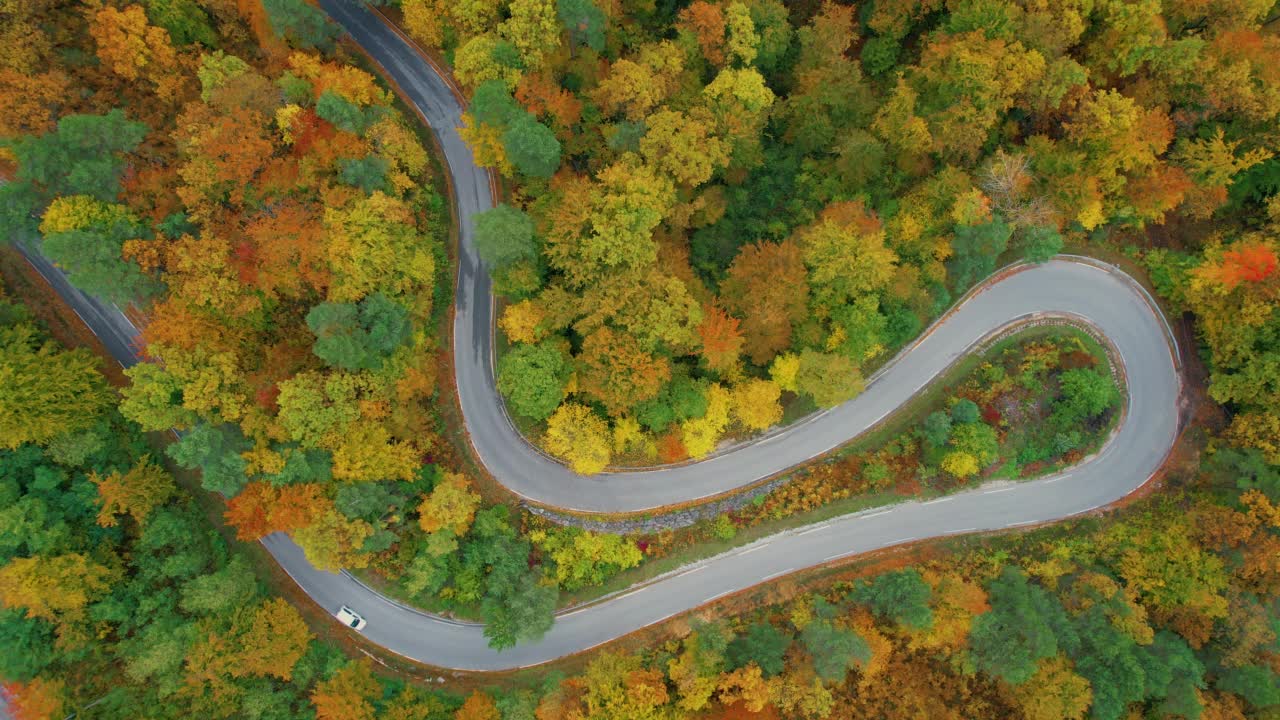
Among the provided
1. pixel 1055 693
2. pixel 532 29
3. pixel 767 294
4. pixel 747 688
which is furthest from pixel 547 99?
pixel 1055 693

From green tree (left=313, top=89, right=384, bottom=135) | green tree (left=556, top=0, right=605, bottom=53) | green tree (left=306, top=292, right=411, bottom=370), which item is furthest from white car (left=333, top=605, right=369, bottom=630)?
green tree (left=556, top=0, right=605, bottom=53)

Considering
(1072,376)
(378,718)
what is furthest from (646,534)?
(1072,376)

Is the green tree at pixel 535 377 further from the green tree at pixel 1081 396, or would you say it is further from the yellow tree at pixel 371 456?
the green tree at pixel 1081 396

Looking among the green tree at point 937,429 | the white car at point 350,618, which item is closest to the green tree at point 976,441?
the green tree at point 937,429

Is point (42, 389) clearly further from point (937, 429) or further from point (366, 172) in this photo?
point (937, 429)

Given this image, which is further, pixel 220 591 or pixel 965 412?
pixel 965 412

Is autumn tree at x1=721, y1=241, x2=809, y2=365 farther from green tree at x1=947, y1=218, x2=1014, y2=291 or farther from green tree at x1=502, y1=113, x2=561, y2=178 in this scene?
green tree at x1=502, y1=113, x2=561, y2=178
